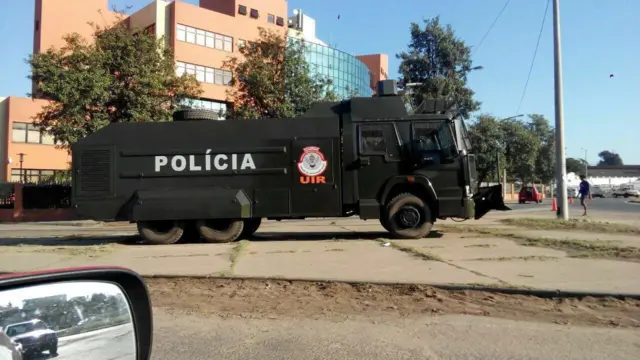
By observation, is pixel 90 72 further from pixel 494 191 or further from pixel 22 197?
pixel 494 191

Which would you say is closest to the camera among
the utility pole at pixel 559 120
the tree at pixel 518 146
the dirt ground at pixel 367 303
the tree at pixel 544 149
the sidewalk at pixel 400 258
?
the dirt ground at pixel 367 303

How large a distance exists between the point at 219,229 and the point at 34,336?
409 inches

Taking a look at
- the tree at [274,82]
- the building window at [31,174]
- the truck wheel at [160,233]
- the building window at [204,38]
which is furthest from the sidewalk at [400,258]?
the building window at [204,38]

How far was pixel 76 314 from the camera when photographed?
5.80 feet

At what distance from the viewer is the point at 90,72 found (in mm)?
21812

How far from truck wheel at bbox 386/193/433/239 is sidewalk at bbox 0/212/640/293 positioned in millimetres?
295

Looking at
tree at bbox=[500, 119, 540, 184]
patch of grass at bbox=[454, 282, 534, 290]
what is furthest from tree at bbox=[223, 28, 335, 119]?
tree at bbox=[500, 119, 540, 184]

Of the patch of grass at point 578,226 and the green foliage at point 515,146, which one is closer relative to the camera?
the patch of grass at point 578,226

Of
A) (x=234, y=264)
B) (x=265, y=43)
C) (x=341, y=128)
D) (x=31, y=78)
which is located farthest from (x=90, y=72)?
(x=234, y=264)

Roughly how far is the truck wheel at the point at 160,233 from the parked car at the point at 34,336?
10416mm

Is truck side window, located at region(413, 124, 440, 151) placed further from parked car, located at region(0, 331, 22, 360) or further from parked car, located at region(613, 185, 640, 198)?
parked car, located at region(613, 185, 640, 198)

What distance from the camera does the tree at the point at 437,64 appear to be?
97.5 ft

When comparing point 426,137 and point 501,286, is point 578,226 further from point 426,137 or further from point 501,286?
point 501,286

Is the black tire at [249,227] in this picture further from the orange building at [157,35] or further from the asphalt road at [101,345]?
the orange building at [157,35]
